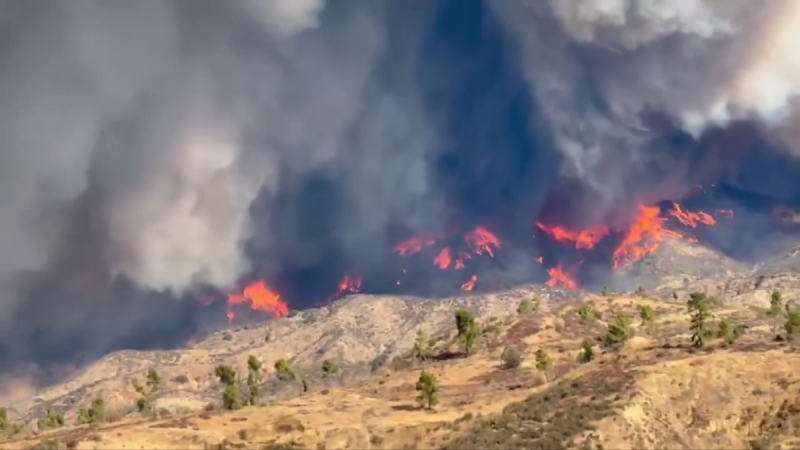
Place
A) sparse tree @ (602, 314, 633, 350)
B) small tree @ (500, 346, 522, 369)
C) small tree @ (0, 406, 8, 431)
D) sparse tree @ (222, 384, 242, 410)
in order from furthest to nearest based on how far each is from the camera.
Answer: small tree @ (0, 406, 8, 431)
small tree @ (500, 346, 522, 369)
sparse tree @ (602, 314, 633, 350)
sparse tree @ (222, 384, 242, 410)

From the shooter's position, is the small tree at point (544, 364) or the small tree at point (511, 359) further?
the small tree at point (511, 359)

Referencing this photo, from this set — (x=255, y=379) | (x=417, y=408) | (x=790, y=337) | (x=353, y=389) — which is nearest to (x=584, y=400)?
(x=417, y=408)

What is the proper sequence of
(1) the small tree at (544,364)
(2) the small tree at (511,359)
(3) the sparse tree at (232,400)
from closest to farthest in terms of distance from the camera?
(3) the sparse tree at (232,400) < (1) the small tree at (544,364) < (2) the small tree at (511,359)

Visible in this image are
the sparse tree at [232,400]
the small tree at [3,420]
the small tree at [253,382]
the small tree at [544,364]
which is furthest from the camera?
the small tree at [3,420]

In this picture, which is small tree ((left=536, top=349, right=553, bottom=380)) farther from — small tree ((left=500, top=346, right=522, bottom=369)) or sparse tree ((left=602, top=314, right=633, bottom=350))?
sparse tree ((left=602, top=314, right=633, bottom=350))

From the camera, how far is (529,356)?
588ft

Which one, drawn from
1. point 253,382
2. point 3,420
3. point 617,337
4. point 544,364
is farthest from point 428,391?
point 3,420

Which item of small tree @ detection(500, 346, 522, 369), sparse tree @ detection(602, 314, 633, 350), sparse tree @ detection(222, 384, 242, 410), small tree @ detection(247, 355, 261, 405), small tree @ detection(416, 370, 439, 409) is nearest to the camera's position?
small tree @ detection(416, 370, 439, 409)

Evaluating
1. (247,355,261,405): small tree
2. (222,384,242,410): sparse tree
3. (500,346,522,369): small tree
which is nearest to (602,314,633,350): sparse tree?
(500,346,522,369): small tree

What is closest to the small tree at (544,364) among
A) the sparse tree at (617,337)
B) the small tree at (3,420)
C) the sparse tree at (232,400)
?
the sparse tree at (617,337)

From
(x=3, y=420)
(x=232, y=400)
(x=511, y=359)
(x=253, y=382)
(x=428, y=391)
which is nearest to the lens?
(x=428, y=391)

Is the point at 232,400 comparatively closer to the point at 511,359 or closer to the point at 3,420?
the point at 511,359

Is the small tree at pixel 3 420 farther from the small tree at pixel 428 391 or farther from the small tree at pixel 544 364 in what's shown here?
the small tree at pixel 544 364

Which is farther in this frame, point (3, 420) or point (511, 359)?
point (3, 420)
